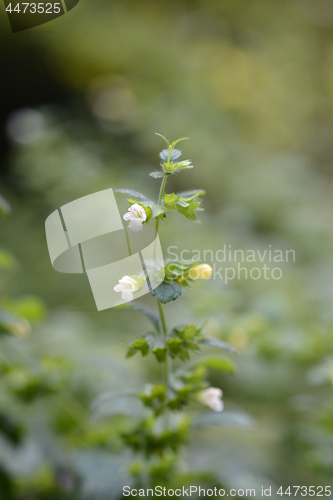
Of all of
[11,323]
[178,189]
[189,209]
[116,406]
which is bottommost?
[178,189]

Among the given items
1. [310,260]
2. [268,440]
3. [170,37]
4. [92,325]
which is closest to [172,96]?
[170,37]

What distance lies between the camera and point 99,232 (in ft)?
3.08

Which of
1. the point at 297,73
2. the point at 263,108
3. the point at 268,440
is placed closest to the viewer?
the point at 268,440

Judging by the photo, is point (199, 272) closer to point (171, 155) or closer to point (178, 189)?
point (171, 155)

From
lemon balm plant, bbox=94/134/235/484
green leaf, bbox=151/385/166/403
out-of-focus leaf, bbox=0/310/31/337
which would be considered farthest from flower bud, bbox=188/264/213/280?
out-of-focus leaf, bbox=0/310/31/337

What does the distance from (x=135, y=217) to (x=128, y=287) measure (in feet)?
0.38

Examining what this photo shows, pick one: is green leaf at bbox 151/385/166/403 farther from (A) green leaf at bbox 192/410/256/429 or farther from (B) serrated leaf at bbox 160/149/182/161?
(B) serrated leaf at bbox 160/149/182/161

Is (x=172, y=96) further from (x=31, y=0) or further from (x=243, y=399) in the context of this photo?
(x=243, y=399)

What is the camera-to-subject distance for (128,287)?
0.61 meters

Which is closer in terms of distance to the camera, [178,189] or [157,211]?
[157,211]

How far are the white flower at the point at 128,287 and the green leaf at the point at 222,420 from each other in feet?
1.19

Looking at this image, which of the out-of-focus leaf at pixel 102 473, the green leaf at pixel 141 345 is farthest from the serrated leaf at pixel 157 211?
the out-of-focus leaf at pixel 102 473

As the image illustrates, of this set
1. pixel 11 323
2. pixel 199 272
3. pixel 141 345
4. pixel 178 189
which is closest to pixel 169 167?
pixel 199 272

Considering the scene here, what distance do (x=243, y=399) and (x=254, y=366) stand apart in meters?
0.13
